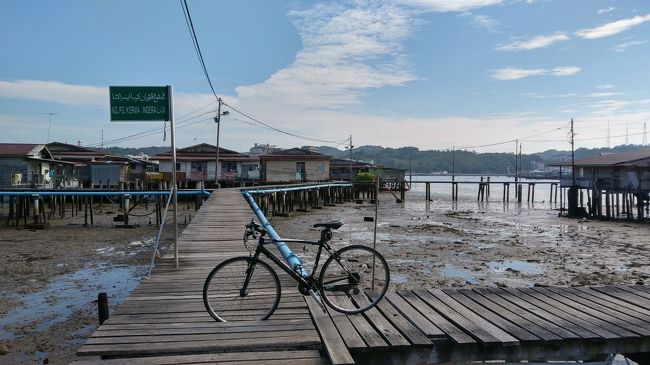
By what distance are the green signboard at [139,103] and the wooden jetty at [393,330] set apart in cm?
251

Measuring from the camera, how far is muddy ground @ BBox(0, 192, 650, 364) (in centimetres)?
824

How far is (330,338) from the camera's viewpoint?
14.3ft

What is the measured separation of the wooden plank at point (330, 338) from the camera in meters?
3.96

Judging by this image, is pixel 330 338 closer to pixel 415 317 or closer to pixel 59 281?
pixel 415 317

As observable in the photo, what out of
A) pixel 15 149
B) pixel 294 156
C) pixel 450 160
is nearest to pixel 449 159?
pixel 450 160

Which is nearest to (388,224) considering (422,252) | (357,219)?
(357,219)

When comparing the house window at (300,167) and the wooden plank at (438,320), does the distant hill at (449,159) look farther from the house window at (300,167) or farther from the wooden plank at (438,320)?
the wooden plank at (438,320)

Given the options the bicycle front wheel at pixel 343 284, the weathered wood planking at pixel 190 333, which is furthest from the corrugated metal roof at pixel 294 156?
the bicycle front wheel at pixel 343 284

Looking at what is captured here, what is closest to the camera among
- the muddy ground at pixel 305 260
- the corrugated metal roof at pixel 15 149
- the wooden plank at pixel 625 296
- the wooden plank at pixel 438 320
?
the wooden plank at pixel 438 320

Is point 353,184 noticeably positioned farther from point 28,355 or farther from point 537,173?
point 537,173

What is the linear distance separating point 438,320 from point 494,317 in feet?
2.27

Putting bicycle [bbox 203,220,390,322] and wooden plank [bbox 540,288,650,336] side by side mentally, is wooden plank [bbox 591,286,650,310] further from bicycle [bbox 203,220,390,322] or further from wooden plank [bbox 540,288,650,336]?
bicycle [bbox 203,220,390,322]

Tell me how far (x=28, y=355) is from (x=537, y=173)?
538 feet

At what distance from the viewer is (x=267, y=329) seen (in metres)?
4.64
